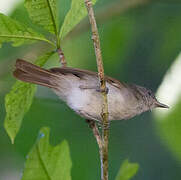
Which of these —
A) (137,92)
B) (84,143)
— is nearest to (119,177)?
(137,92)

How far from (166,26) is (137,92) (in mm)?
1406

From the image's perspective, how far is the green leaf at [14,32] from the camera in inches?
98.8

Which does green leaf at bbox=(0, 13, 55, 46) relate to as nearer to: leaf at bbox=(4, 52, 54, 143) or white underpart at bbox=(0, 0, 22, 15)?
leaf at bbox=(4, 52, 54, 143)

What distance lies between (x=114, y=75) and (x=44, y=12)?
2427 mm

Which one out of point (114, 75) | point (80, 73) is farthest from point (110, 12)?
point (80, 73)

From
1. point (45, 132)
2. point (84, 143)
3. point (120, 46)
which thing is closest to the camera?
point (45, 132)

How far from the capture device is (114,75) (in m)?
4.94

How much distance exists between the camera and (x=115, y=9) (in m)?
4.58

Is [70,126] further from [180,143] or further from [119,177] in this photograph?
[119,177]

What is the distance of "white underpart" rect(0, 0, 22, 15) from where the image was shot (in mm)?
4031

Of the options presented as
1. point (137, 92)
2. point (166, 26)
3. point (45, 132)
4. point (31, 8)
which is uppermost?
point (166, 26)

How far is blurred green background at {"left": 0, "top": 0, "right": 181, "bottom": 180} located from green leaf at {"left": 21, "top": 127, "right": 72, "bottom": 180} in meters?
1.42

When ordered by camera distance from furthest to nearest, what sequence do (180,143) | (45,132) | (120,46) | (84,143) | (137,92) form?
(120,46) → (84,143) → (137,92) → (180,143) → (45,132)

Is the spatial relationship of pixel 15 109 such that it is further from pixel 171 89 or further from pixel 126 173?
pixel 171 89
